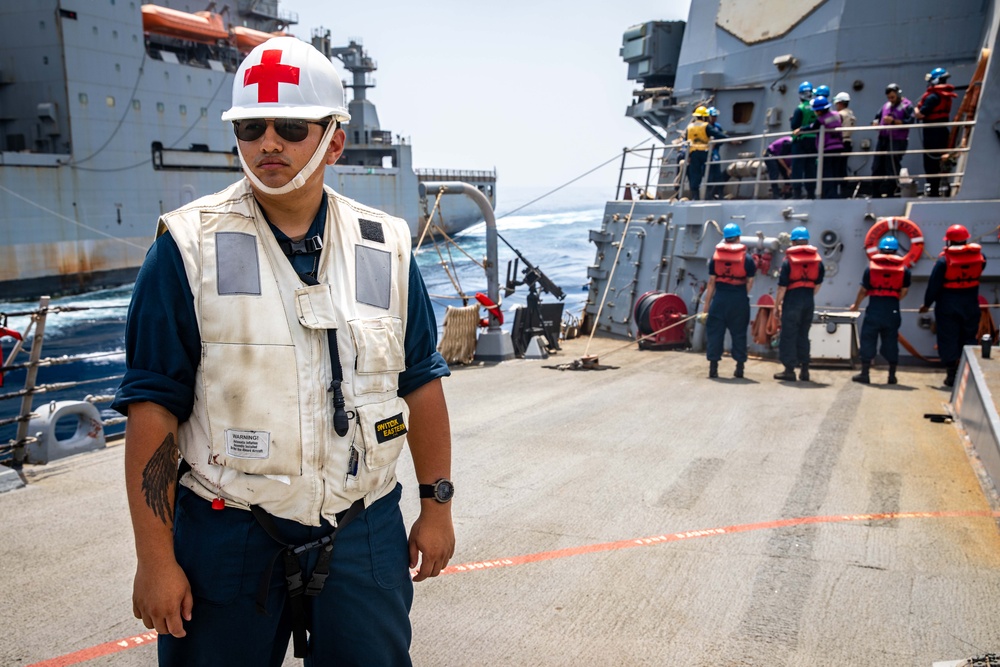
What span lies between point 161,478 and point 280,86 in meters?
0.91

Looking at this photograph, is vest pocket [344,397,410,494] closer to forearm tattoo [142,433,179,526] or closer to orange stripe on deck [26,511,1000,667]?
forearm tattoo [142,433,179,526]

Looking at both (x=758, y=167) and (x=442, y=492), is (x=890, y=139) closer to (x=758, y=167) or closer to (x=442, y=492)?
(x=758, y=167)

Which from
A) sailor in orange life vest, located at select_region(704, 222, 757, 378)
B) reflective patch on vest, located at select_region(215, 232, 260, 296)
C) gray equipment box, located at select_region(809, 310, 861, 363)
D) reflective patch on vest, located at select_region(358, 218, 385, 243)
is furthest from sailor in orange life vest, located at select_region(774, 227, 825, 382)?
reflective patch on vest, located at select_region(215, 232, 260, 296)

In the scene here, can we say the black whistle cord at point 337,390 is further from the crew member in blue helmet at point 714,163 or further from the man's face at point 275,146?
the crew member in blue helmet at point 714,163

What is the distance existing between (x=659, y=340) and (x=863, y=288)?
365cm

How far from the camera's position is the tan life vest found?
1762 mm

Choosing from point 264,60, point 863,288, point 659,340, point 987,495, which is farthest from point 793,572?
point 659,340

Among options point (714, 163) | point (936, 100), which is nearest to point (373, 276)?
point (936, 100)

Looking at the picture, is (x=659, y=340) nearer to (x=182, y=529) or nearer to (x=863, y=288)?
(x=863, y=288)

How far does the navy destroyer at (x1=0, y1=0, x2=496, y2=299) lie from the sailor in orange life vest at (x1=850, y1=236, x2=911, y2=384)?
29.1m

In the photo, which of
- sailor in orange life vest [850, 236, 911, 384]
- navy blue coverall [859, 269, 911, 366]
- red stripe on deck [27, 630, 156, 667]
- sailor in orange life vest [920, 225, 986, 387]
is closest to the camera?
red stripe on deck [27, 630, 156, 667]

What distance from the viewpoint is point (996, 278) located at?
393 inches

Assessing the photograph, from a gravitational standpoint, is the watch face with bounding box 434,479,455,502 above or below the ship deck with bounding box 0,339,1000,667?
above

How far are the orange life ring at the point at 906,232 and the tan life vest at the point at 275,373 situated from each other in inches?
366
